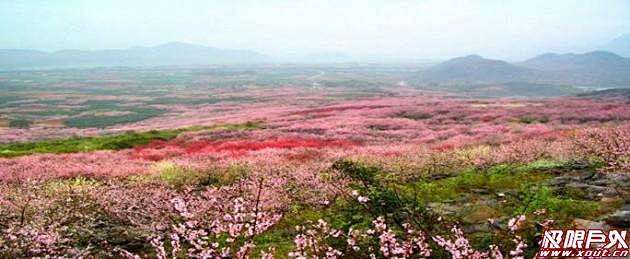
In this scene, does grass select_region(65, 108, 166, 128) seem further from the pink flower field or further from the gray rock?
the gray rock

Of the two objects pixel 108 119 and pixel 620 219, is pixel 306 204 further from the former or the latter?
pixel 108 119

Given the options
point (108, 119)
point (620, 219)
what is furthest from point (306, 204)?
point (108, 119)

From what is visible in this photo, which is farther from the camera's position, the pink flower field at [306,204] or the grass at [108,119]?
the grass at [108,119]

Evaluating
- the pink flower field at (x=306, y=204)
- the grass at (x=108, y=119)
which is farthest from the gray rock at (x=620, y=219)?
the grass at (x=108, y=119)

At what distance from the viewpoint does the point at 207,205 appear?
11.8 meters

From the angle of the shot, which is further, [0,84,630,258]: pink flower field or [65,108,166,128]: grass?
[65,108,166,128]: grass

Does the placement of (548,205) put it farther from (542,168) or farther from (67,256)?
(67,256)

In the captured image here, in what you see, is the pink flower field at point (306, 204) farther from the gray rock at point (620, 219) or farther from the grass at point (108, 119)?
the grass at point (108, 119)

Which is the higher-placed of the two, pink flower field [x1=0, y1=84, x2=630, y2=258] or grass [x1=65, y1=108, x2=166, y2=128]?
pink flower field [x1=0, y1=84, x2=630, y2=258]

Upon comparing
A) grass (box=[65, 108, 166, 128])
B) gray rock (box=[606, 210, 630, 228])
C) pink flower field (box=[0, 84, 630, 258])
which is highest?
gray rock (box=[606, 210, 630, 228])

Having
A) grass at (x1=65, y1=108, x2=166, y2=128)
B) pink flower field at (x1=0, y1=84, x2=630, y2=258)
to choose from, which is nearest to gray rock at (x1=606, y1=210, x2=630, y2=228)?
pink flower field at (x1=0, y1=84, x2=630, y2=258)

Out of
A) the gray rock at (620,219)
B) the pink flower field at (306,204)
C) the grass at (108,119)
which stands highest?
the gray rock at (620,219)

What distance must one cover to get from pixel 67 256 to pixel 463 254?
681cm

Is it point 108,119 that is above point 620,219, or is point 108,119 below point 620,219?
below
